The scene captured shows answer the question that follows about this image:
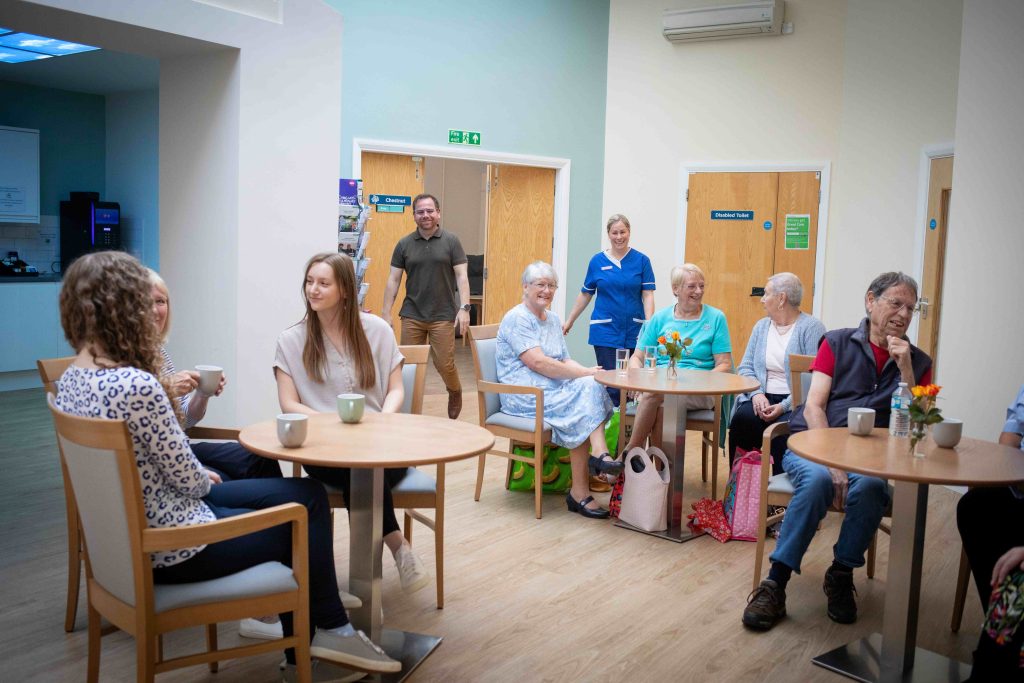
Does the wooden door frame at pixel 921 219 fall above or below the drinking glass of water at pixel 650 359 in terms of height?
above

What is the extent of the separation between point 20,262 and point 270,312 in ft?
16.5

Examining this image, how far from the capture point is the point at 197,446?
334 cm

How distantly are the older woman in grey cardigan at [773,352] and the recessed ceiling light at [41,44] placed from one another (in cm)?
524

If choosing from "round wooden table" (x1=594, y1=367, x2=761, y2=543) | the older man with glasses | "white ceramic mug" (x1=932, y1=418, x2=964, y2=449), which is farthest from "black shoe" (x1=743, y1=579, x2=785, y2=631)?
"round wooden table" (x1=594, y1=367, x2=761, y2=543)

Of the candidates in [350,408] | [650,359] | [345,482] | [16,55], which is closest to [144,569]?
[350,408]

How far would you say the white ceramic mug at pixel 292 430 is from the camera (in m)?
2.54

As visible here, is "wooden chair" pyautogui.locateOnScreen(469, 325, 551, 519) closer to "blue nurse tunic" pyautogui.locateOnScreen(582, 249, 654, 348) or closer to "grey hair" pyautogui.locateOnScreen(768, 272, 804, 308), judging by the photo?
"grey hair" pyautogui.locateOnScreen(768, 272, 804, 308)

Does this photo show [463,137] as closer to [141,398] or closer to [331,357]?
[331,357]

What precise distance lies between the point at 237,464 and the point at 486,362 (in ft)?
5.87

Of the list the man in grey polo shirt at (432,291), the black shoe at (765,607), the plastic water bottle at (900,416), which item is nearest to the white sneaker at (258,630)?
the black shoe at (765,607)

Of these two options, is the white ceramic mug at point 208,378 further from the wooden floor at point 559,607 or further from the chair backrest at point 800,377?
the chair backrest at point 800,377

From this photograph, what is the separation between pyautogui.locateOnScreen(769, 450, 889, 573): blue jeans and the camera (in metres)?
3.28

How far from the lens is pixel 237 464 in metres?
3.27

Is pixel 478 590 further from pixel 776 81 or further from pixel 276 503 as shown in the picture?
pixel 776 81
